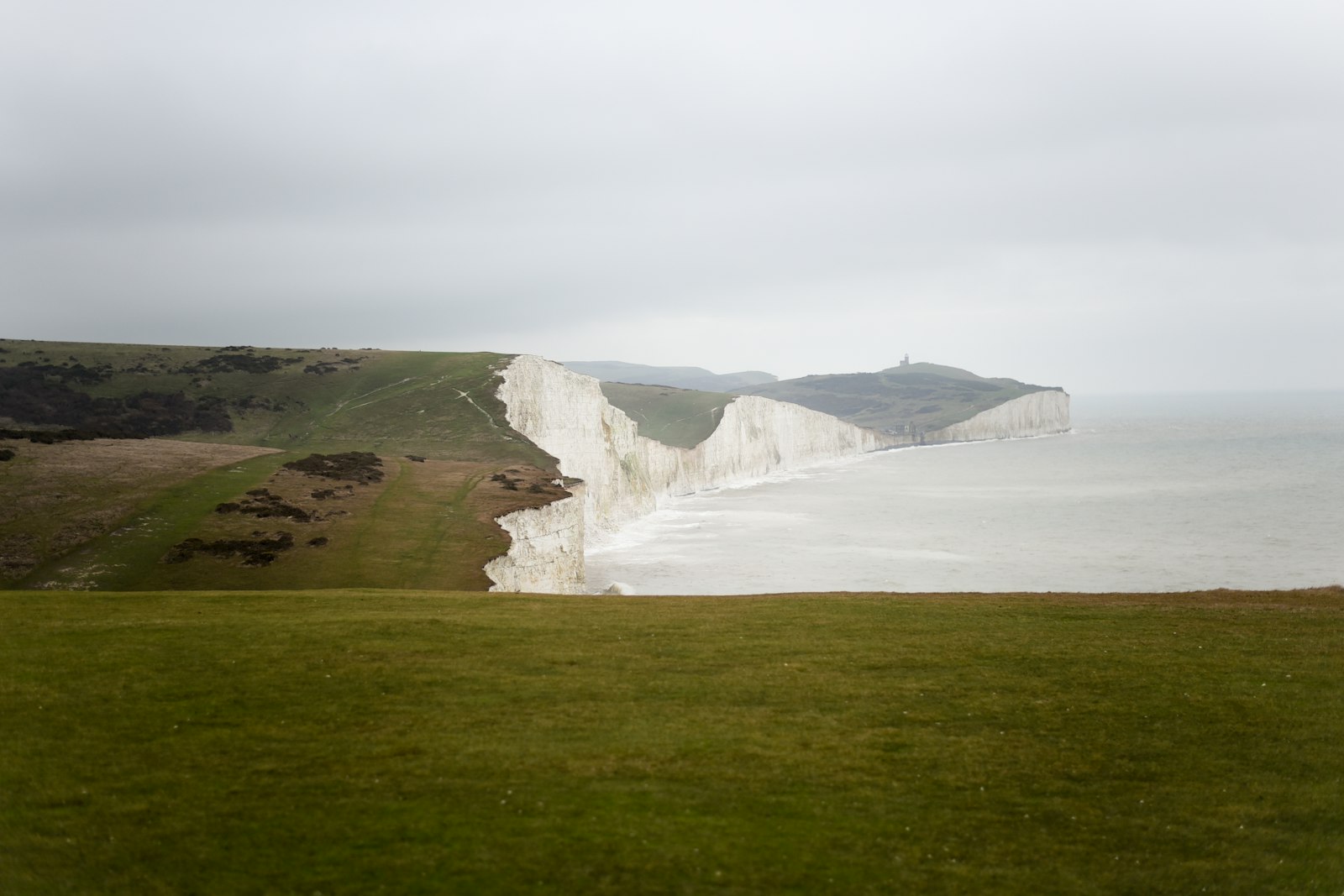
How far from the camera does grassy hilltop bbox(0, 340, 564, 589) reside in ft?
126

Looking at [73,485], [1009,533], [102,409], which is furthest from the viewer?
[102,409]

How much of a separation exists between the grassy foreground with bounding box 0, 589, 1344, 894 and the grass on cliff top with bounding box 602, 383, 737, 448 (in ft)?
378

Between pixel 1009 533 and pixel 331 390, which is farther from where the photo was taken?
pixel 331 390

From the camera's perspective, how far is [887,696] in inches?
608

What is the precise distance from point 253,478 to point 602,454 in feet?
150

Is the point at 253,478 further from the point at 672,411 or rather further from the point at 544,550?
the point at 672,411

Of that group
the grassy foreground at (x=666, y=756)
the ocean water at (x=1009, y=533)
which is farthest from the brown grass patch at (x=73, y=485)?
the ocean water at (x=1009, y=533)

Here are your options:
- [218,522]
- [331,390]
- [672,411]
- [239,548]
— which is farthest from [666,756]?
[672,411]

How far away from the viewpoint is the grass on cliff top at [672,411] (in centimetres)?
14450

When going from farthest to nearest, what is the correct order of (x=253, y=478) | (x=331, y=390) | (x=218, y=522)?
(x=331, y=390)
(x=253, y=478)
(x=218, y=522)

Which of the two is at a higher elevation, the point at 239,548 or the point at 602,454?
the point at 602,454

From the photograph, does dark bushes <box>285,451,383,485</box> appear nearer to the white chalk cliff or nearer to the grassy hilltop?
the grassy hilltop

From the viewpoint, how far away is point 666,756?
12828 millimetres

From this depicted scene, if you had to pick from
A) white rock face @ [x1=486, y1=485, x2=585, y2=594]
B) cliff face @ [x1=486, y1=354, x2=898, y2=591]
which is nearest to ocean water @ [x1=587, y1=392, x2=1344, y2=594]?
white rock face @ [x1=486, y1=485, x2=585, y2=594]
